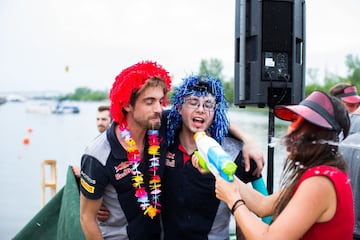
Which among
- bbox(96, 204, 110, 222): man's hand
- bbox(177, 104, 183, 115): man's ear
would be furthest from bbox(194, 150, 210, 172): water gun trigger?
bbox(96, 204, 110, 222): man's hand

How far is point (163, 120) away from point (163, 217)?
1.87 ft

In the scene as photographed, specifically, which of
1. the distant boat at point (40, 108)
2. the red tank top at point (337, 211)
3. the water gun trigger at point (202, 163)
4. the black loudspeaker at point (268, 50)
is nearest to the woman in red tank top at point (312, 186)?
the red tank top at point (337, 211)

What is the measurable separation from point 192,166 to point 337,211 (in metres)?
1.05

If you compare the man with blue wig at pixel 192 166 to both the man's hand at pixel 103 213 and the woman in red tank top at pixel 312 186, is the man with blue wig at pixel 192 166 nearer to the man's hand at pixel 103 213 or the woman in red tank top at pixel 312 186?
the man's hand at pixel 103 213

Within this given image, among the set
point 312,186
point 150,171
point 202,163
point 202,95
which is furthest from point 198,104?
point 312,186

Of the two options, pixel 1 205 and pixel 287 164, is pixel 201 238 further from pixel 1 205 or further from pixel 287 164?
pixel 1 205

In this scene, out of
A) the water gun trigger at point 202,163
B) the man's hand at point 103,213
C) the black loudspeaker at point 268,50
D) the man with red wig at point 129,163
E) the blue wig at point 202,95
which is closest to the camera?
the water gun trigger at point 202,163

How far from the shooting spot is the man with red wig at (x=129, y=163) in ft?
7.82

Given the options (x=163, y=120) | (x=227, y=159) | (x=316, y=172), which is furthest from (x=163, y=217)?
(x=316, y=172)

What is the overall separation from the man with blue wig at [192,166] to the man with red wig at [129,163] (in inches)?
3.4

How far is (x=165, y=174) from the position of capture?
8.50 ft

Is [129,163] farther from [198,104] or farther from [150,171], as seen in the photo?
[198,104]

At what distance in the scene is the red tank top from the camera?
1620 millimetres

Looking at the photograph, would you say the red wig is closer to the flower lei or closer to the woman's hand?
the flower lei
